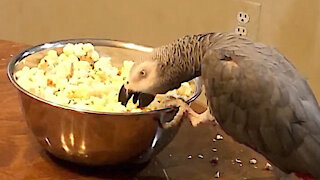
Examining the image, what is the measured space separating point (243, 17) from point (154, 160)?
868mm

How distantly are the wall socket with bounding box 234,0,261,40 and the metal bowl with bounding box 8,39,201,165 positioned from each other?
33.0 inches

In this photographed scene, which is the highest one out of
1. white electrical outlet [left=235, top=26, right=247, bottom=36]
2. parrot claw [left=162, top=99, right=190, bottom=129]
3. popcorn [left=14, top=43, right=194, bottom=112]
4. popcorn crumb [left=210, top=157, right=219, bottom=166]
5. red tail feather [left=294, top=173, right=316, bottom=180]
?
popcorn [left=14, top=43, right=194, bottom=112]

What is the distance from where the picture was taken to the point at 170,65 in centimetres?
93

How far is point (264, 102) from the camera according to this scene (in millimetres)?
821

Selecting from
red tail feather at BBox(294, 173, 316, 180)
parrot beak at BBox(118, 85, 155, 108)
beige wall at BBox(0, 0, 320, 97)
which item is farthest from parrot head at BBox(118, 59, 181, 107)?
beige wall at BBox(0, 0, 320, 97)

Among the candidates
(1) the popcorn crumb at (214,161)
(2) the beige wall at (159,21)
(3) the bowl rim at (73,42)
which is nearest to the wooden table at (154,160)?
(1) the popcorn crumb at (214,161)

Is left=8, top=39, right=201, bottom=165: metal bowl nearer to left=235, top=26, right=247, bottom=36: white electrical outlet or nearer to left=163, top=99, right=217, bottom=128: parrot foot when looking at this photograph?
left=163, top=99, right=217, bottom=128: parrot foot

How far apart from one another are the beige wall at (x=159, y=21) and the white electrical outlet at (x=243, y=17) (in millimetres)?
17

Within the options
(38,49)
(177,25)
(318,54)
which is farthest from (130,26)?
(38,49)

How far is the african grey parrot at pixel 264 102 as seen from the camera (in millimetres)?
818

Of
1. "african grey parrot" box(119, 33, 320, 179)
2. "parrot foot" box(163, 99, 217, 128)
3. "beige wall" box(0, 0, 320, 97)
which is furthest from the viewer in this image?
"beige wall" box(0, 0, 320, 97)

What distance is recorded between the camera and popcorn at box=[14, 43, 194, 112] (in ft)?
3.08

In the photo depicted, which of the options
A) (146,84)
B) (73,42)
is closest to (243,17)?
(73,42)

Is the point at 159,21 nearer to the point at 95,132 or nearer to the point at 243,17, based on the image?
the point at 243,17
